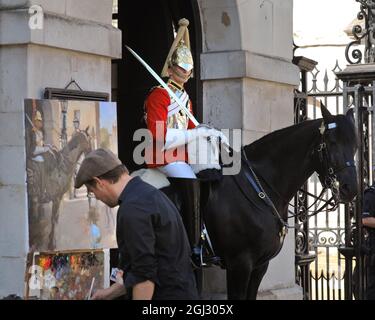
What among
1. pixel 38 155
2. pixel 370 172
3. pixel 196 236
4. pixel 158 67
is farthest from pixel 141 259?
pixel 370 172

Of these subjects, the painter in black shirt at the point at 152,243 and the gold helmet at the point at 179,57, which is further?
the gold helmet at the point at 179,57

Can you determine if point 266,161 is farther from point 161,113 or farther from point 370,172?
point 370,172

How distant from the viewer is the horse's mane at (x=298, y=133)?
8.54 meters

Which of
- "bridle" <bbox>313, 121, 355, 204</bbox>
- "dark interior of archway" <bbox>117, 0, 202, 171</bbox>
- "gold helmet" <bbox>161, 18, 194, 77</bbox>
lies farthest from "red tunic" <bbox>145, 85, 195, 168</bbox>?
"dark interior of archway" <bbox>117, 0, 202, 171</bbox>

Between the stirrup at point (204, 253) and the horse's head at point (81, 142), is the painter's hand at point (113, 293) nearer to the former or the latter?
the horse's head at point (81, 142)

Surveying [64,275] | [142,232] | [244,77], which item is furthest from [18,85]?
[244,77]

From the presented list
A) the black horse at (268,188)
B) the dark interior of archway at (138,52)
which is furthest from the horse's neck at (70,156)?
the dark interior of archway at (138,52)

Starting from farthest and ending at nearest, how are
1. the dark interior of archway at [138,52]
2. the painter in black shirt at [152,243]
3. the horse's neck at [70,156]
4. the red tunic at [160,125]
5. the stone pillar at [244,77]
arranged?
the dark interior of archway at [138,52], the stone pillar at [244,77], the red tunic at [160,125], the horse's neck at [70,156], the painter in black shirt at [152,243]

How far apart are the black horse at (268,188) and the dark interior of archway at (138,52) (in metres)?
2.19

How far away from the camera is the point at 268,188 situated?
335 inches

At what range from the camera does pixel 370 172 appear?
1141 cm

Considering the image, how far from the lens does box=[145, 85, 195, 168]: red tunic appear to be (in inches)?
325

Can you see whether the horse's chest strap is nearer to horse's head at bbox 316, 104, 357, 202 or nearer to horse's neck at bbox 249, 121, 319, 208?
horse's neck at bbox 249, 121, 319, 208

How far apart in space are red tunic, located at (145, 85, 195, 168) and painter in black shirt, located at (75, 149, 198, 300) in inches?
124
